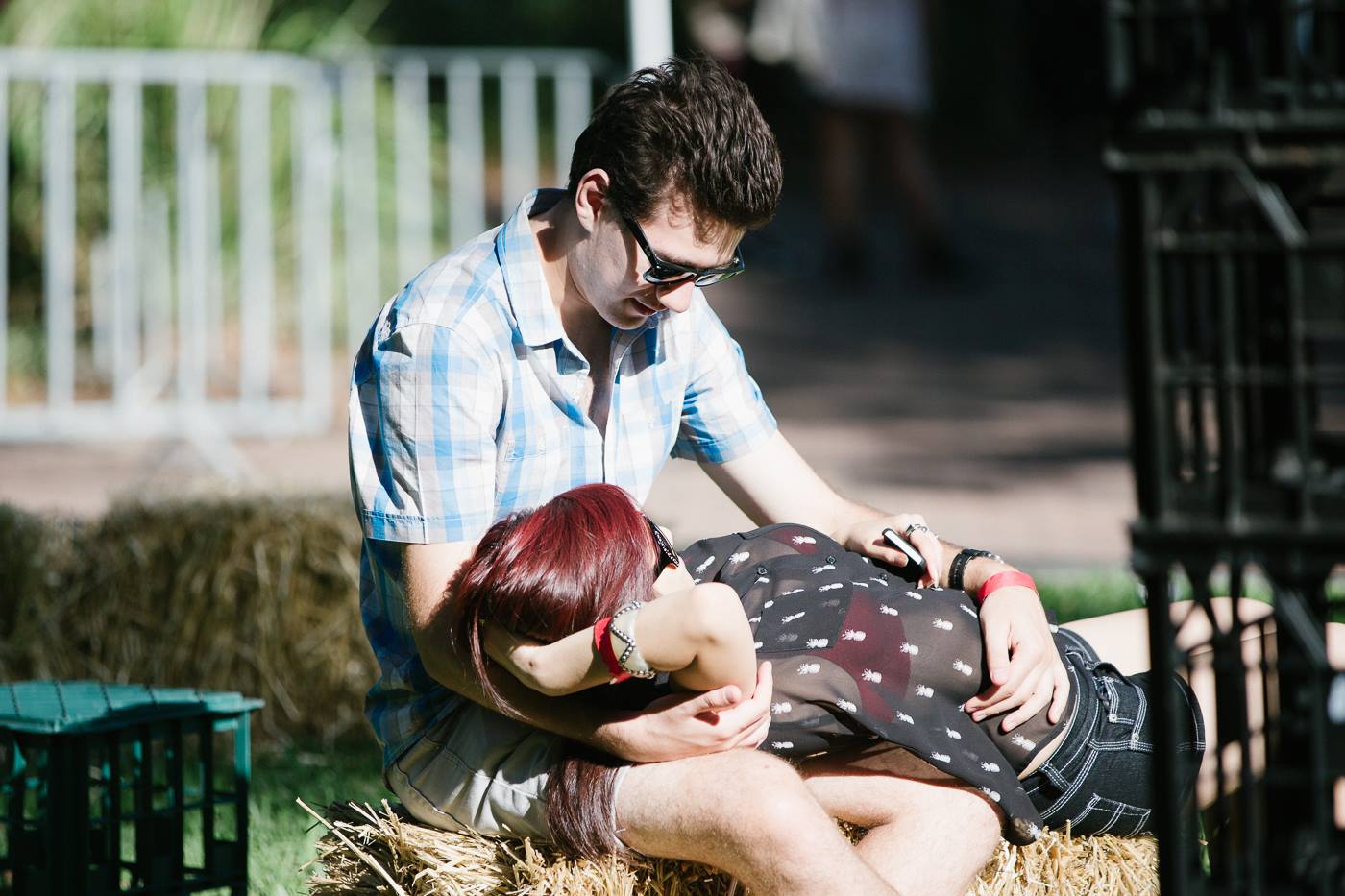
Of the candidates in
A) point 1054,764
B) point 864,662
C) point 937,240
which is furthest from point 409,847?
point 937,240

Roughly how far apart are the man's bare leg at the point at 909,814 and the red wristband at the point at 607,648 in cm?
43

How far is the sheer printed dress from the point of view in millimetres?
2258

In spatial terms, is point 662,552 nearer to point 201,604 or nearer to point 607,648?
point 607,648

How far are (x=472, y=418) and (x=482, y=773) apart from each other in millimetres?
522

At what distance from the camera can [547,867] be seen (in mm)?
2225

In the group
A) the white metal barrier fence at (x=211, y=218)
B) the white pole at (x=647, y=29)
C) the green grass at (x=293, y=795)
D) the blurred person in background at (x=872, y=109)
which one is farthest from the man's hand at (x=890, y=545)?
the blurred person in background at (x=872, y=109)

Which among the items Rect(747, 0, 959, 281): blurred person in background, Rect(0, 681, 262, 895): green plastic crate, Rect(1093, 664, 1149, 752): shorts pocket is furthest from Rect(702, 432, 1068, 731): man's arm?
Rect(747, 0, 959, 281): blurred person in background

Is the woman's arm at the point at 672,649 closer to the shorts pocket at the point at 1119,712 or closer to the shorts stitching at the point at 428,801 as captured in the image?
the shorts stitching at the point at 428,801

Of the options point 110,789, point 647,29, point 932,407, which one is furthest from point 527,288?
point 932,407

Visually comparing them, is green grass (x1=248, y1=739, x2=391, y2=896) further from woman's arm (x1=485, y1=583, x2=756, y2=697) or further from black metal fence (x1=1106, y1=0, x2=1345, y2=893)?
black metal fence (x1=1106, y1=0, x2=1345, y2=893)

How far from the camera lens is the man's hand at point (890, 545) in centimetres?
264

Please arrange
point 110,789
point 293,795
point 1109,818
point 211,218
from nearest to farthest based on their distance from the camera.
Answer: point 1109,818 < point 110,789 < point 293,795 < point 211,218

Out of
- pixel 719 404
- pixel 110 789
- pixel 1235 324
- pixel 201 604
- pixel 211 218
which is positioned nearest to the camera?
pixel 1235 324

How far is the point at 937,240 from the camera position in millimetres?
9914
